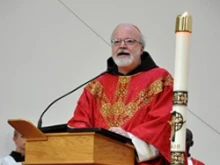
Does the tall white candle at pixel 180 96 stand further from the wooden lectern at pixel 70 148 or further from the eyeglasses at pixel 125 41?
the eyeglasses at pixel 125 41

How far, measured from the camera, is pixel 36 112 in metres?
7.13

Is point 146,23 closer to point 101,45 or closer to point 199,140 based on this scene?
point 101,45

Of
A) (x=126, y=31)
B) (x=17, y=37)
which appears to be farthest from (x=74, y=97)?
(x=126, y=31)

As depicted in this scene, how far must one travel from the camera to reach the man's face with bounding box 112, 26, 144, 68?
4.64 meters

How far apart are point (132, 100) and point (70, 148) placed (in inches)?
38.7

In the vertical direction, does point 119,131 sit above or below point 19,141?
below

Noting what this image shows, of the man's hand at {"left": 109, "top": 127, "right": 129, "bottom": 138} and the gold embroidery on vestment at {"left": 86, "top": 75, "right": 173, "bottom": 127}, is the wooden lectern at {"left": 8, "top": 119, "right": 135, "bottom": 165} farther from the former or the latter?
the gold embroidery on vestment at {"left": 86, "top": 75, "right": 173, "bottom": 127}

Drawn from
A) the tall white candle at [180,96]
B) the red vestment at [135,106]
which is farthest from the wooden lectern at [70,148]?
the tall white candle at [180,96]

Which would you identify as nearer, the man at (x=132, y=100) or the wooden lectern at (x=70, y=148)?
the wooden lectern at (x=70, y=148)

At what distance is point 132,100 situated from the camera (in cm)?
460

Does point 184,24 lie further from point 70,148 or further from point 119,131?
point 119,131

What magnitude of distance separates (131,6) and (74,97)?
1.09m

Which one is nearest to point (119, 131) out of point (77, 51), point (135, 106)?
point (135, 106)

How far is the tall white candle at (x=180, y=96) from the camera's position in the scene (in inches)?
126
